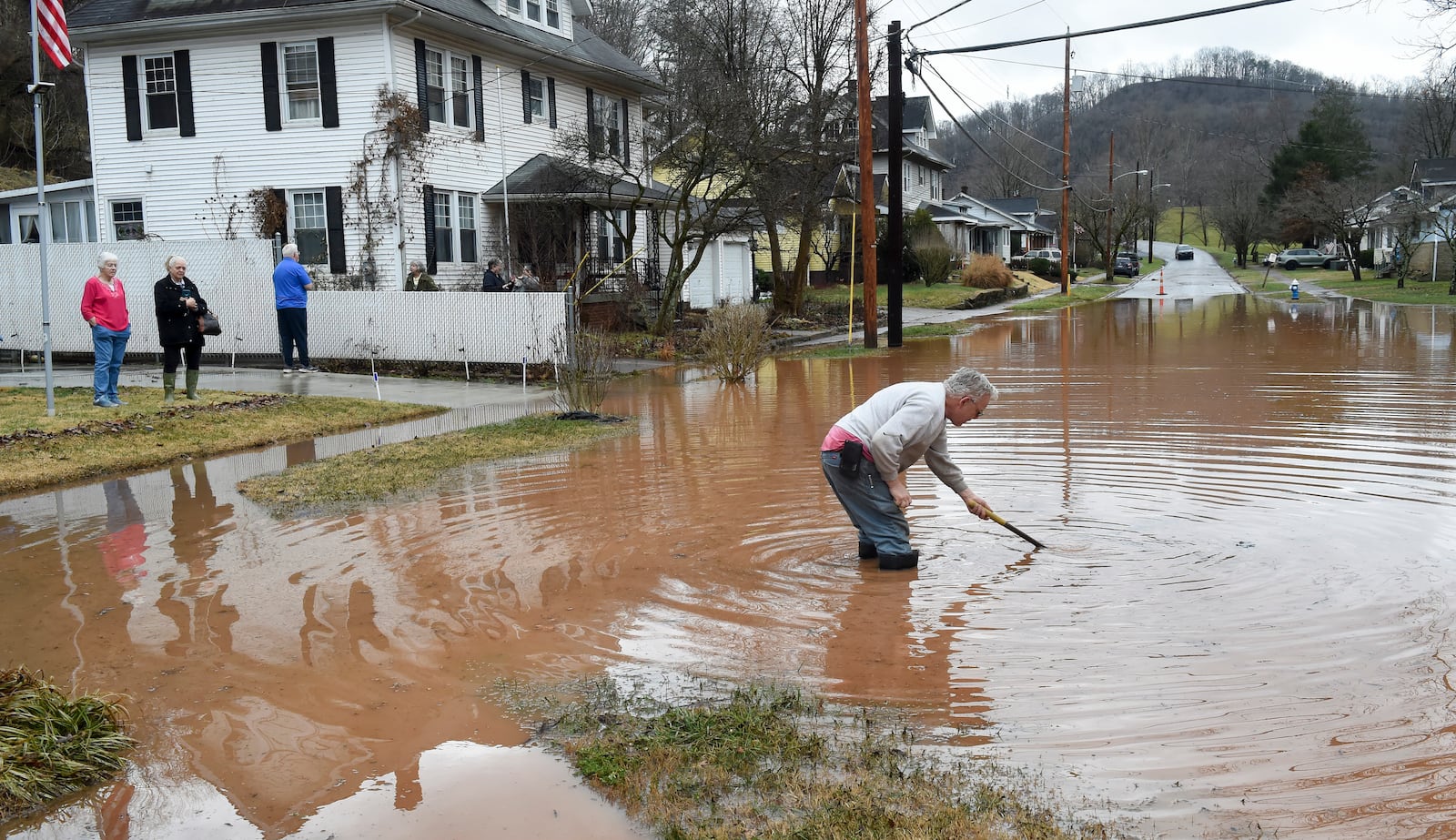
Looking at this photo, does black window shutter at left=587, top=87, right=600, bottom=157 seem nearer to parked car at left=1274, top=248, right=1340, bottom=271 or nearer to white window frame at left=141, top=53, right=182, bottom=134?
white window frame at left=141, top=53, right=182, bottom=134

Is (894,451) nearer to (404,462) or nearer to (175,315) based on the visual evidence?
(404,462)

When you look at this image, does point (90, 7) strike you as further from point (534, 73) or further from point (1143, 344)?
point (1143, 344)

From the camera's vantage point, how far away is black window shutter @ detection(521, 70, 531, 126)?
97.2ft

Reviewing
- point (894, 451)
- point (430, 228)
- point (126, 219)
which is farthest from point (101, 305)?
point (126, 219)

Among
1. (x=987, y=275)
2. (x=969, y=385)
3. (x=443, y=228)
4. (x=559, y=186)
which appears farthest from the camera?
(x=987, y=275)

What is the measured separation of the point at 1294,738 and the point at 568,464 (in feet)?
26.7

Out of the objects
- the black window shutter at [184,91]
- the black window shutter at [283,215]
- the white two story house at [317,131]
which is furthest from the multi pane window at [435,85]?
the black window shutter at [184,91]

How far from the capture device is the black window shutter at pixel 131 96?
26484mm

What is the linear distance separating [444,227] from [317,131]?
326 cm

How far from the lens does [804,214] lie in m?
35.4

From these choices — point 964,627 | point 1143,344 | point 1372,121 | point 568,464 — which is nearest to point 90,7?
point 568,464

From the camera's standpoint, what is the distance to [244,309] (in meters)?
20.9

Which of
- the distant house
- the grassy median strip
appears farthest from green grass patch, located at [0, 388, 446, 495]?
the distant house

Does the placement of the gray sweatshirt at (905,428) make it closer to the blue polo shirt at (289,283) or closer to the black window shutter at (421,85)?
the blue polo shirt at (289,283)
